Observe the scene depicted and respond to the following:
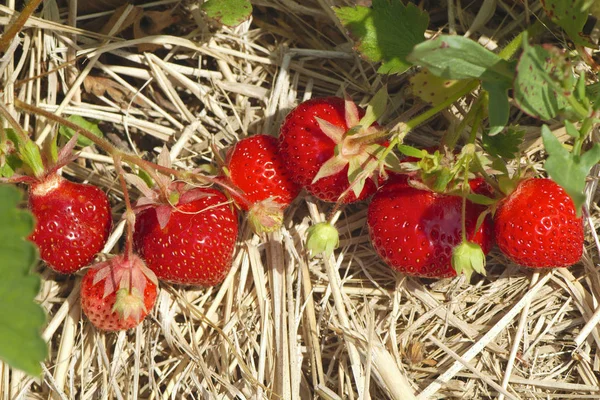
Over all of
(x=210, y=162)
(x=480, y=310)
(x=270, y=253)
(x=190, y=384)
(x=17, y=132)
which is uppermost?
(x=17, y=132)

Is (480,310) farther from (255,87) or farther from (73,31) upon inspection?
(73,31)

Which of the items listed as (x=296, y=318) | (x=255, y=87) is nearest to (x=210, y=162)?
(x=255, y=87)

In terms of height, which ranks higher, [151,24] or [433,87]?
[151,24]

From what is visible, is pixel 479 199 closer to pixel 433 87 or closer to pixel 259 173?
pixel 433 87

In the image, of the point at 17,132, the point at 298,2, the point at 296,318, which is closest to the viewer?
the point at 17,132

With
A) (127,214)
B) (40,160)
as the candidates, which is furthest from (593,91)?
(40,160)

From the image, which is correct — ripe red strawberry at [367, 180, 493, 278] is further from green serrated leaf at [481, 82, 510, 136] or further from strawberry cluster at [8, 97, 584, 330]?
green serrated leaf at [481, 82, 510, 136]

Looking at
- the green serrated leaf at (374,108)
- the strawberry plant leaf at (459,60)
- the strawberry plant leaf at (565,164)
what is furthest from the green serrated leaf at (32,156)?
the strawberry plant leaf at (565,164)
